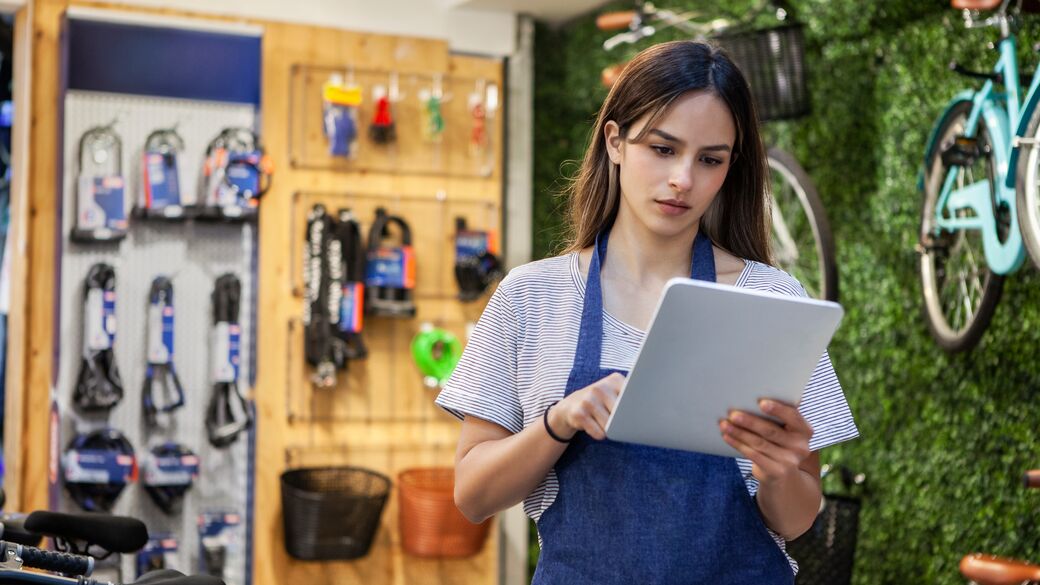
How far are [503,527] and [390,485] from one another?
0.92 meters

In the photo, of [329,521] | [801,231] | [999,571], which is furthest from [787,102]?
[329,521]

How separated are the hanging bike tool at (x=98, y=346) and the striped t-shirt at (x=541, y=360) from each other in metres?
4.30

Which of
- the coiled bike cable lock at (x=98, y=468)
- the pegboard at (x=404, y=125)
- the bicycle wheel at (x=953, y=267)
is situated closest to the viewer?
the bicycle wheel at (x=953, y=267)

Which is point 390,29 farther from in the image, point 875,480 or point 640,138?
point 640,138

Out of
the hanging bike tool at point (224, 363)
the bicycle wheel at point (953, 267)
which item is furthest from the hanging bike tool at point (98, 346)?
the bicycle wheel at point (953, 267)

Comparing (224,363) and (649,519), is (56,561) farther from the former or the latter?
(224,363)

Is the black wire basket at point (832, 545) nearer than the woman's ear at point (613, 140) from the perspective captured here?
No

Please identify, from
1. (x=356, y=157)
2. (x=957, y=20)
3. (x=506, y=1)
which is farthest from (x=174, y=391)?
(x=957, y=20)

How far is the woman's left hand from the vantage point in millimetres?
1427

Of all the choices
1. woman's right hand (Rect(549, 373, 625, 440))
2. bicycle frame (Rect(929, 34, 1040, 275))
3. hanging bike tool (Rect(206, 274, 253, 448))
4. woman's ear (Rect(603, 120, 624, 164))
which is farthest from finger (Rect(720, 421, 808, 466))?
hanging bike tool (Rect(206, 274, 253, 448))

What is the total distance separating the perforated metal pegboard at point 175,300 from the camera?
224 inches

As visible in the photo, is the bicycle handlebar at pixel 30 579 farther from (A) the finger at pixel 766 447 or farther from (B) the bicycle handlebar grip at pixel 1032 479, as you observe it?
(B) the bicycle handlebar grip at pixel 1032 479

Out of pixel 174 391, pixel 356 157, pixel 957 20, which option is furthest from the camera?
pixel 356 157

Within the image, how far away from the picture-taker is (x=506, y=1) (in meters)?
6.39
